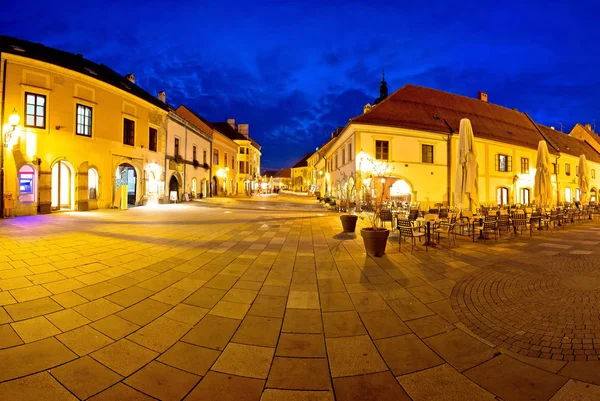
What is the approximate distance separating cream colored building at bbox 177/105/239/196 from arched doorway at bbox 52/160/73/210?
58.3ft

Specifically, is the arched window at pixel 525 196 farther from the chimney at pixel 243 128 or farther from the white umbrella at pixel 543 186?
the chimney at pixel 243 128

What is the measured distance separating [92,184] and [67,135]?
323 cm

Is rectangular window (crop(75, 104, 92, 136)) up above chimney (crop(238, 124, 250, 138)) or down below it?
below

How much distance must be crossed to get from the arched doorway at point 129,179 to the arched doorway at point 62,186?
2954 mm

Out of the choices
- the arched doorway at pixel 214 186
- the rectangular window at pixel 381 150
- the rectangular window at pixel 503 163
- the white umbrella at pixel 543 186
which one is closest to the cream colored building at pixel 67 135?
the arched doorway at pixel 214 186

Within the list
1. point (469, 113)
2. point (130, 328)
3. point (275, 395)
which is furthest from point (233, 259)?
point (469, 113)

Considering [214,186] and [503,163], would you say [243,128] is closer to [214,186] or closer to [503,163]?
[214,186]

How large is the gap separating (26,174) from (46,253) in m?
11.2

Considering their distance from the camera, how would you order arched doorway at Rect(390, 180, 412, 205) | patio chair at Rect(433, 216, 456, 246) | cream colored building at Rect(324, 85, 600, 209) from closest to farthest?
patio chair at Rect(433, 216, 456, 246), cream colored building at Rect(324, 85, 600, 209), arched doorway at Rect(390, 180, 412, 205)

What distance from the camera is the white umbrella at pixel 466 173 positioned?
1121 cm

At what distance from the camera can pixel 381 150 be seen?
68.5 ft

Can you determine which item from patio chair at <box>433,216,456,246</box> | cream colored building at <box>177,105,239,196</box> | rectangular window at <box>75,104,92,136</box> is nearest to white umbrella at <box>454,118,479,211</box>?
patio chair at <box>433,216,456,246</box>

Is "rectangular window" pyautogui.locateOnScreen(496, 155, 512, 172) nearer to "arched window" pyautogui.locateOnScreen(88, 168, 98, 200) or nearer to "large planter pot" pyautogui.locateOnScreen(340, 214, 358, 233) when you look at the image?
"large planter pot" pyautogui.locateOnScreen(340, 214, 358, 233)

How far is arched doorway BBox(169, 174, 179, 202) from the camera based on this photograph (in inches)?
975
